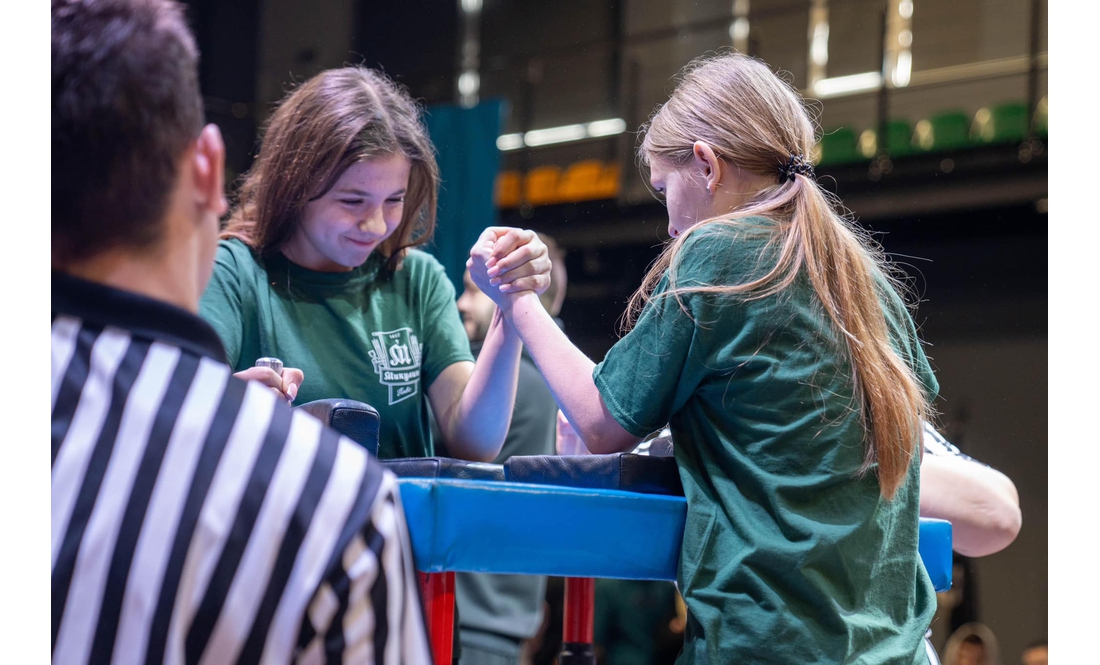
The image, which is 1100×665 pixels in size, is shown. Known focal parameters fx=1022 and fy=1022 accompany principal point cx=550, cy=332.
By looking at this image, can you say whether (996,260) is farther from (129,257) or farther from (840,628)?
(129,257)

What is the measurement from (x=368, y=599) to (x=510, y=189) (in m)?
4.08

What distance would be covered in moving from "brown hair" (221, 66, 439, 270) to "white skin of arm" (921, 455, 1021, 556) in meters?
0.94

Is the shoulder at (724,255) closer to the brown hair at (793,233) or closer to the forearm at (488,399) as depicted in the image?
the brown hair at (793,233)

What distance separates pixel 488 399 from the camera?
4.92ft

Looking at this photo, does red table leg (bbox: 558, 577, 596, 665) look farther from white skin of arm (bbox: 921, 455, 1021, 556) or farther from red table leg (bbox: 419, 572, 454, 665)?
white skin of arm (bbox: 921, 455, 1021, 556)

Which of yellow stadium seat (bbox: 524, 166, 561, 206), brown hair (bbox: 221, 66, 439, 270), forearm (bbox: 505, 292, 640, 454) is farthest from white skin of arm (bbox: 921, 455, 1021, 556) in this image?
yellow stadium seat (bbox: 524, 166, 561, 206)

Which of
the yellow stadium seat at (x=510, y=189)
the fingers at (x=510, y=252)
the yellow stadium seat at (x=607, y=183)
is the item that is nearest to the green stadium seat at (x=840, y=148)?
the yellow stadium seat at (x=607, y=183)

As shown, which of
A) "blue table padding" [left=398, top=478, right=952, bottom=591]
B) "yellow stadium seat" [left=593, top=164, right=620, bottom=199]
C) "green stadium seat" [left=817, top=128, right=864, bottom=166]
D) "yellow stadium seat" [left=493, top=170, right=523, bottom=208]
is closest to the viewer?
"blue table padding" [left=398, top=478, right=952, bottom=591]

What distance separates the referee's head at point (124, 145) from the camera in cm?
67

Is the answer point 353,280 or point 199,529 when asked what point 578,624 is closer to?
point 353,280

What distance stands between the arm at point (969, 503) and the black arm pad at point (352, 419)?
0.99 m

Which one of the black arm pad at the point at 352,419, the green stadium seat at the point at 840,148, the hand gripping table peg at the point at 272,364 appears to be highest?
the green stadium seat at the point at 840,148

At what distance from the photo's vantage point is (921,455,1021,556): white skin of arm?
1.68 metres
